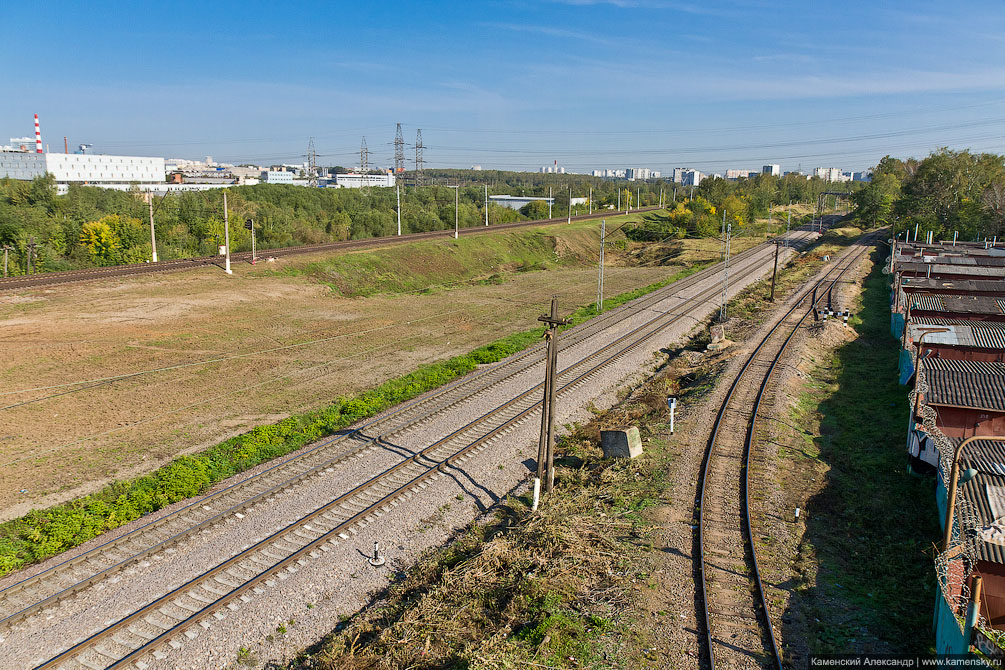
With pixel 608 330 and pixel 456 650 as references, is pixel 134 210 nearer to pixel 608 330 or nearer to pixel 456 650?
pixel 608 330

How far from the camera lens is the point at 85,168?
13325 cm

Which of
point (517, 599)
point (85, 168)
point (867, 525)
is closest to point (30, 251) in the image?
point (517, 599)

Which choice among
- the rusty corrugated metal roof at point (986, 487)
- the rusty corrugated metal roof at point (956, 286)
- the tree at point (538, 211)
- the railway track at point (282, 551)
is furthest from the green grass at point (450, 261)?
the rusty corrugated metal roof at point (986, 487)

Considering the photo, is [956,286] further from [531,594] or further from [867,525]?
[531,594]

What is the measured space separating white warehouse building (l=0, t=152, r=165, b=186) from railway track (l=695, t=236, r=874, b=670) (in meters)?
136

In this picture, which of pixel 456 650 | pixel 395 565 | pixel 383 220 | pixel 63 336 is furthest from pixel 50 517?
pixel 383 220

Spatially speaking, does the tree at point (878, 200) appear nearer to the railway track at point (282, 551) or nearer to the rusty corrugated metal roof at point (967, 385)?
the rusty corrugated metal roof at point (967, 385)

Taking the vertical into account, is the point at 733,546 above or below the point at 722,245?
below

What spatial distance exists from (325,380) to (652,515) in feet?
51.7

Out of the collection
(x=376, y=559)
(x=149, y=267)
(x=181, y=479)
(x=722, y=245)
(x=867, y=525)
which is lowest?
(x=376, y=559)

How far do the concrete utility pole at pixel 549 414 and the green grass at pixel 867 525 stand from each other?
563 centimetres

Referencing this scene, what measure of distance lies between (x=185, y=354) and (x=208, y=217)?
3733cm

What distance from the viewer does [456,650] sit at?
9.45 meters

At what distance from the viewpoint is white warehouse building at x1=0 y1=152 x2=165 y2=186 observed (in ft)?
412
